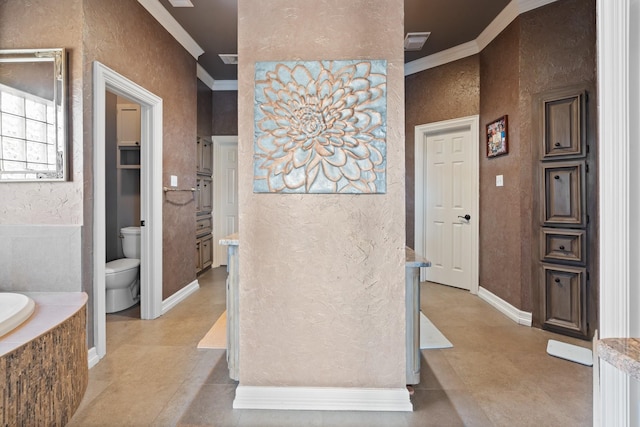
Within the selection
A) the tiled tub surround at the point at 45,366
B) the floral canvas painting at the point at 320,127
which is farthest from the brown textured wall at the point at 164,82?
the floral canvas painting at the point at 320,127

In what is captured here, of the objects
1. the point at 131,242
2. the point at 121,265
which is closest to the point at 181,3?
the point at 131,242

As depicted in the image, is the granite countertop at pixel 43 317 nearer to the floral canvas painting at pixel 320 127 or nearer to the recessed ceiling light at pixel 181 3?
the floral canvas painting at pixel 320 127

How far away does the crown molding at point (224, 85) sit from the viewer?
4.79 meters

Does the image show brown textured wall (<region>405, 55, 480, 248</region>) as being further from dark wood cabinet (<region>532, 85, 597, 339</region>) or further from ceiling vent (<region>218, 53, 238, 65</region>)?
ceiling vent (<region>218, 53, 238, 65</region>)

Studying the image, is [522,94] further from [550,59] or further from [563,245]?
[563,245]

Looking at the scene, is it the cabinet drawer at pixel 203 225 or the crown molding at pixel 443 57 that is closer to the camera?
the crown molding at pixel 443 57

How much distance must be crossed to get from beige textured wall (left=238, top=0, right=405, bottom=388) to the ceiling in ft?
5.46

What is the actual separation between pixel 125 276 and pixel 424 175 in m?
3.56

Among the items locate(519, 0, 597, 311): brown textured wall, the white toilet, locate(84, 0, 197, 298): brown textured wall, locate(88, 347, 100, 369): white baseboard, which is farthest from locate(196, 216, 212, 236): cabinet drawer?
locate(519, 0, 597, 311): brown textured wall

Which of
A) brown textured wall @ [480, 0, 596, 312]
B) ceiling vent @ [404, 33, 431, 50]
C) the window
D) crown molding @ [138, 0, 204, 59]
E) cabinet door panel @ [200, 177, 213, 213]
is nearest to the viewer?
the window

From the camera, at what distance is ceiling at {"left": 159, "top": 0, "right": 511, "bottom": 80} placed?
289cm

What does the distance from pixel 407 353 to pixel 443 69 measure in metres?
3.44

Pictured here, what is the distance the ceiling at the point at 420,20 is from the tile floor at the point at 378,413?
2.84m

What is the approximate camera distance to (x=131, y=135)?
3539mm
